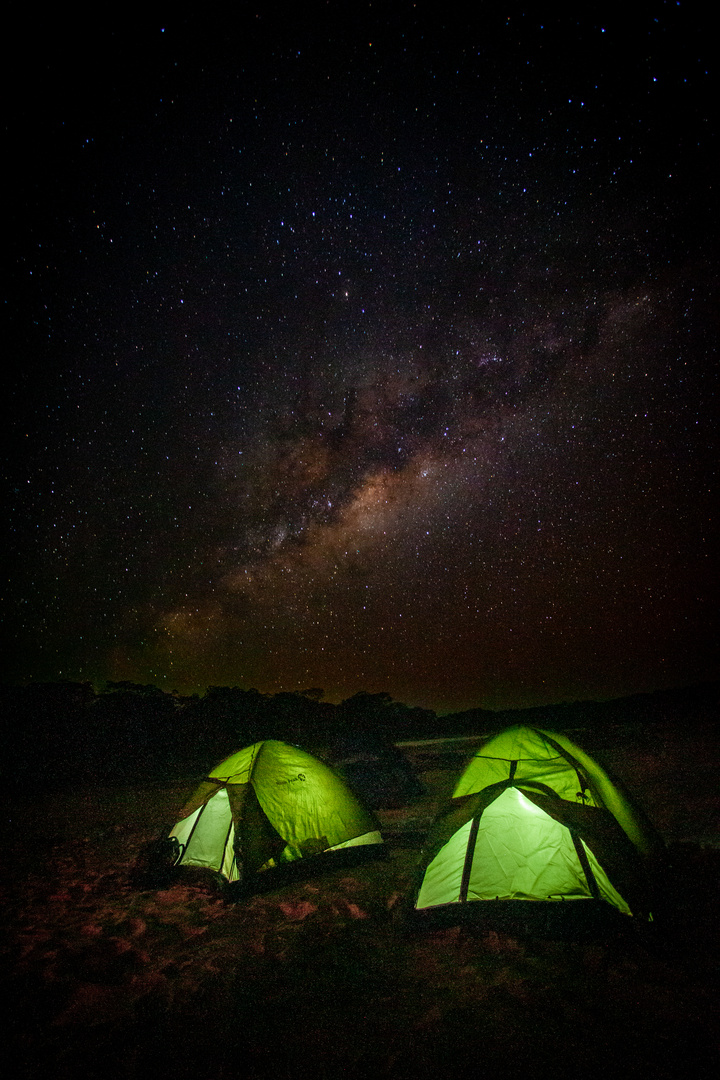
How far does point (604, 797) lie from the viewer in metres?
5.89

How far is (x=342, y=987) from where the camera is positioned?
15.3 feet

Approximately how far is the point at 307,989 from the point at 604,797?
13.6 feet

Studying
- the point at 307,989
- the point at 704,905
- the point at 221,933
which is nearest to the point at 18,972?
the point at 221,933

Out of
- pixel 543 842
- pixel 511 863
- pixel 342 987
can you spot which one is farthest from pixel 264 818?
pixel 543 842

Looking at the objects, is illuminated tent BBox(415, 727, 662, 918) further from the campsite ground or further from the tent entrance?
the campsite ground

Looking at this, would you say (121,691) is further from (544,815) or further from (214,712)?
(544,815)

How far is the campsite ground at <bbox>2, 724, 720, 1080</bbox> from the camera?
12.2ft

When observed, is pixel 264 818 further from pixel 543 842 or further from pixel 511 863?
pixel 543 842

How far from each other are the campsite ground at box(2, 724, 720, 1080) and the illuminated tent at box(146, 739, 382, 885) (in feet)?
1.73

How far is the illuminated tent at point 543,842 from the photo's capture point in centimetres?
528

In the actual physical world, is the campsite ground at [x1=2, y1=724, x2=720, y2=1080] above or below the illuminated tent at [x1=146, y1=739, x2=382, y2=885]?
below

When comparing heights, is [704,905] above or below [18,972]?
below

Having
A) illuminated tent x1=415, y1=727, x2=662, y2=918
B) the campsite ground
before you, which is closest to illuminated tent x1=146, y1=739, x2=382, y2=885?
the campsite ground

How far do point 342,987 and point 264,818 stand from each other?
2753 millimetres
